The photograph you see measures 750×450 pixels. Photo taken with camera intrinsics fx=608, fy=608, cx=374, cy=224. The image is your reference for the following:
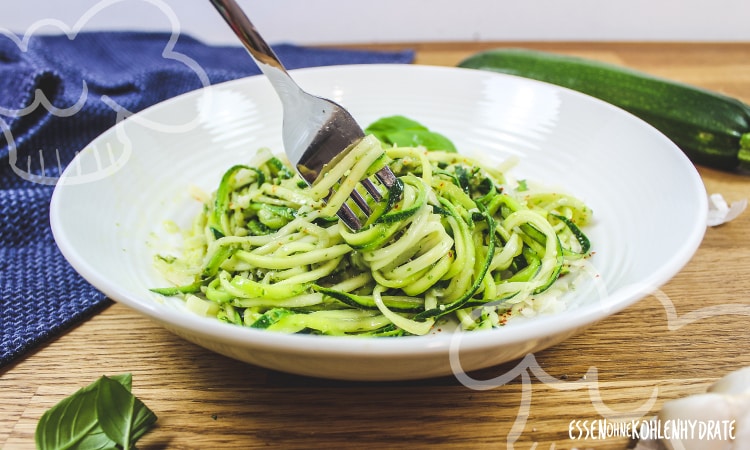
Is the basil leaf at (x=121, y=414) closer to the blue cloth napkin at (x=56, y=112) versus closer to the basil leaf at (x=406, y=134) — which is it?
the blue cloth napkin at (x=56, y=112)

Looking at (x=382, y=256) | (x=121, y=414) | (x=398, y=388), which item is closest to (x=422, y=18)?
(x=382, y=256)

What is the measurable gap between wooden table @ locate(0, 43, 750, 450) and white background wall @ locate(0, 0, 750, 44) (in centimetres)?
395

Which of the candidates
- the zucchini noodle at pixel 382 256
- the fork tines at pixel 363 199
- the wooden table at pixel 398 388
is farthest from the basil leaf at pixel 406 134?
the wooden table at pixel 398 388

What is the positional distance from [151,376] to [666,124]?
106 inches

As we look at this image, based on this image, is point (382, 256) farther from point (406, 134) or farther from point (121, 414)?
point (406, 134)

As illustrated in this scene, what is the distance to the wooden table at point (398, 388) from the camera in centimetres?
148

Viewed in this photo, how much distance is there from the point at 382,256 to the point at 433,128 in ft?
4.21

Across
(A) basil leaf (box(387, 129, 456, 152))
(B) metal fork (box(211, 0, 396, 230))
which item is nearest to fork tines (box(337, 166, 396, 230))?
(B) metal fork (box(211, 0, 396, 230))

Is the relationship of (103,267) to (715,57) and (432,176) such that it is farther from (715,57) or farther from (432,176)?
(715,57)

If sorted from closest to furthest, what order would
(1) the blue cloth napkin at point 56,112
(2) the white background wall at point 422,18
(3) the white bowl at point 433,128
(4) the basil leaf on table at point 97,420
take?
(3) the white bowl at point 433,128 → (4) the basil leaf on table at point 97,420 → (1) the blue cloth napkin at point 56,112 → (2) the white background wall at point 422,18

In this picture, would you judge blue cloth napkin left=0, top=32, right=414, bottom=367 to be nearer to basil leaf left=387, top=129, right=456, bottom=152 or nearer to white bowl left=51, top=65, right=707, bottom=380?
white bowl left=51, top=65, right=707, bottom=380

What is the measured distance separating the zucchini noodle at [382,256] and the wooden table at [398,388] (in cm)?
17

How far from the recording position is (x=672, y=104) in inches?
123

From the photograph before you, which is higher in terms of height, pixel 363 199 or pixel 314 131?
pixel 314 131
